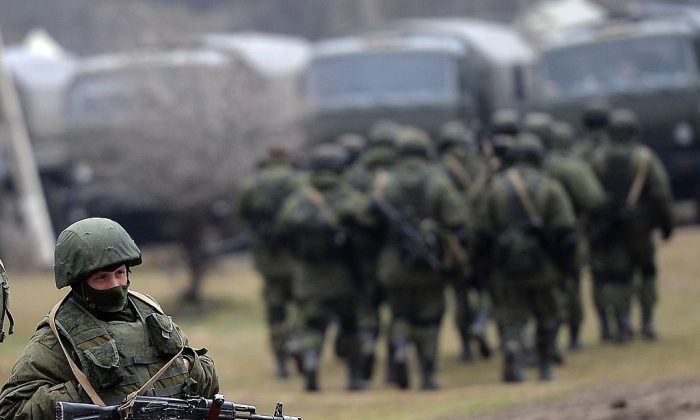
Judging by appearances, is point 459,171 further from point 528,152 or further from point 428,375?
point 428,375

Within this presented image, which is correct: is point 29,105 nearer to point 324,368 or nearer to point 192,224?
point 192,224

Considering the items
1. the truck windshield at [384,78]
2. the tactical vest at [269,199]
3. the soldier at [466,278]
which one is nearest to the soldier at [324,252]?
the tactical vest at [269,199]

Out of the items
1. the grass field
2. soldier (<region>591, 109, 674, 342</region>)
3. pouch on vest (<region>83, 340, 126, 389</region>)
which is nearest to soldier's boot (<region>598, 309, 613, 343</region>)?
soldier (<region>591, 109, 674, 342</region>)

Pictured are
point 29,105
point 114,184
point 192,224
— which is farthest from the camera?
point 29,105

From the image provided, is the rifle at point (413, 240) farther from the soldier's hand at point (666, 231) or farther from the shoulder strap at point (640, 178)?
the soldier's hand at point (666, 231)

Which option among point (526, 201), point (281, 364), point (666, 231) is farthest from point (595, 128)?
point (281, 364)

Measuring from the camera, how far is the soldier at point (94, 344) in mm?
5336

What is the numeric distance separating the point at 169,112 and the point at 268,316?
5.40 metres

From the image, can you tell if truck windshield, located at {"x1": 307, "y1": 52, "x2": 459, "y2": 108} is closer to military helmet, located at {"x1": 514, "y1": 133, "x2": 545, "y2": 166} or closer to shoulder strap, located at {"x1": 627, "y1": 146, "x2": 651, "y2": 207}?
shoulder strap, located at {"x1": 627, "y1": 146, "x2": 651, "y2": 207}

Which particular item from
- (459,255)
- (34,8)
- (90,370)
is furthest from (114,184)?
(34,8)

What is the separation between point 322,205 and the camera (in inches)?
503

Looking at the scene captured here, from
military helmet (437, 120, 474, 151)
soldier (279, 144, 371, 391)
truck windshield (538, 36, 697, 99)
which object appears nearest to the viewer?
soldier (279, 144, 371, 391)

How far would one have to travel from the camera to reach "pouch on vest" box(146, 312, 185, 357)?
551 centimetres

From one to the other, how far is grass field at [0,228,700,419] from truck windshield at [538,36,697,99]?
2050mm
